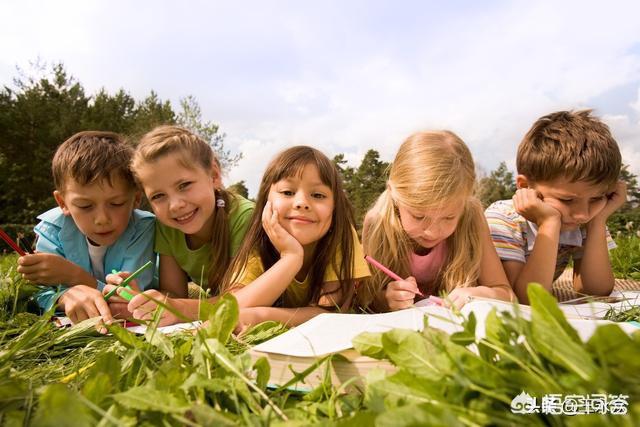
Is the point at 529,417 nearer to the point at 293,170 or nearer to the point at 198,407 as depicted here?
the point at 198,407

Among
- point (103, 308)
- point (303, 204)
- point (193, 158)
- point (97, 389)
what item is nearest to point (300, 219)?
point (303, 204)

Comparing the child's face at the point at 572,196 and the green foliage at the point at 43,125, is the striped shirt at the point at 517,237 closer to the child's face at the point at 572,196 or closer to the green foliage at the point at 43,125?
the child's face at the point at 572,196

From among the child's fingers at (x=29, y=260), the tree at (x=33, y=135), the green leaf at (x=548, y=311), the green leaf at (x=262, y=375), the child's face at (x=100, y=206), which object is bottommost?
the green leaf at (x=262, y=375)

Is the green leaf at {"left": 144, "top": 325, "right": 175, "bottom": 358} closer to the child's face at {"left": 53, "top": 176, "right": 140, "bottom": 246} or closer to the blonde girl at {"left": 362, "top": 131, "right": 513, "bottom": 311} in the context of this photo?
the blonde girl at {"left": 362, "top": 131, "right": 513, "bottom": 311}

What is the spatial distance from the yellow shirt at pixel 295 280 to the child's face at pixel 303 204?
190 mm

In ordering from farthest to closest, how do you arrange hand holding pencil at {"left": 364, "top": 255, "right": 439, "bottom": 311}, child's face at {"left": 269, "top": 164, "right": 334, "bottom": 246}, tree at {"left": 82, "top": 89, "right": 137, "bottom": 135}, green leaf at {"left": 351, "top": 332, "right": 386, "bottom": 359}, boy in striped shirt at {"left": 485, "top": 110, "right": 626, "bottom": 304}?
tree at {"left": 82, "top": 89, "right": 137, "bottom": 135} < boy in striped shirt at {"left": 485, "top": 110, "right": 626, "bottom": 304} < child's face at {"left": 269, "top": 164, "right": 334, "bottom": 246} < hand holding pencil at {"left": 364, "top": 255, "right": 439, "bottom": 311} < green leaf at {"left": 351, "top": 332, "right": 386, "bottom": 359}

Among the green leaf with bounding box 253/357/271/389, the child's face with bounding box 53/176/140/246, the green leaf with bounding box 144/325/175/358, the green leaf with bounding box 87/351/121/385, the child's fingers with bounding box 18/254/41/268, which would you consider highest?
the child's face with bounding box 53/176/140/246

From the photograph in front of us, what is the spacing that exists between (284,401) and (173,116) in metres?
20.7

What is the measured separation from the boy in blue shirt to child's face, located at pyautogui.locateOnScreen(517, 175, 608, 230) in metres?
1.85

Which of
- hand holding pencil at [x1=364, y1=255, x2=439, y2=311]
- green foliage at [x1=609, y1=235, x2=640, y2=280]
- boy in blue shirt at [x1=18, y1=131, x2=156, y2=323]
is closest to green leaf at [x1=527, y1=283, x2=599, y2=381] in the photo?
hand holding pencil at [x1=364, y1=255, x2=439, y2=311]

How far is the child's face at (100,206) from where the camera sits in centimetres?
181

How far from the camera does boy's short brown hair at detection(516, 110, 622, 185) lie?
1944mm

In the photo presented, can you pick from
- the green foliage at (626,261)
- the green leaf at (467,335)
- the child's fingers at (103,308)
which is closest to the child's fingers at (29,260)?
the child's fingers at (103,308)

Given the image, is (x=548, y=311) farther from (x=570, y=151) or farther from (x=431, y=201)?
(x=570, y=151)
